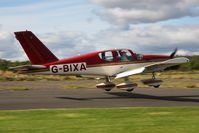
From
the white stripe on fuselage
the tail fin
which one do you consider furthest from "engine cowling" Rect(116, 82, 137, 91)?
the tail fin

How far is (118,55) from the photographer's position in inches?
714

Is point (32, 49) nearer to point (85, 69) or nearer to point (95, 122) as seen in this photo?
point (85, 69)

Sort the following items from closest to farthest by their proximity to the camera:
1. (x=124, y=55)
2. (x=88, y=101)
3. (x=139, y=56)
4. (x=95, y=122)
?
(x=95, y=122) < (x=88, y=101) < (x=124, y=55) < (x=139, y=56)

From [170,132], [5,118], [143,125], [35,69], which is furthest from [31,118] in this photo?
[35,69]

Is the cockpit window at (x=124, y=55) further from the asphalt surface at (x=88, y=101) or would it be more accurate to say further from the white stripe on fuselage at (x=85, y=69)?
the asphalt surface at (x=88, y=101)

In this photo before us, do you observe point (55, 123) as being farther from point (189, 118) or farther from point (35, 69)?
point (35, 69)

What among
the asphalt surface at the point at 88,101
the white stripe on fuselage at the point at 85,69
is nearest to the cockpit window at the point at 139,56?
the white stripe on fuselage at the point at 85,69

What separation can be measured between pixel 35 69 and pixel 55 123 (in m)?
8.50

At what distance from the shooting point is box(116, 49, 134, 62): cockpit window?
712 inches

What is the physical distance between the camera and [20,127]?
808 cm

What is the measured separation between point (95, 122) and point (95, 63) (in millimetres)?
9359

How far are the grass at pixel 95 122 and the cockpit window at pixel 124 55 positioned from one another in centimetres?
778

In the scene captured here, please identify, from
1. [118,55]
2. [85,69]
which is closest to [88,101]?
[85,69]

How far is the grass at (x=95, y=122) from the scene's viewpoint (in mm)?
7621
